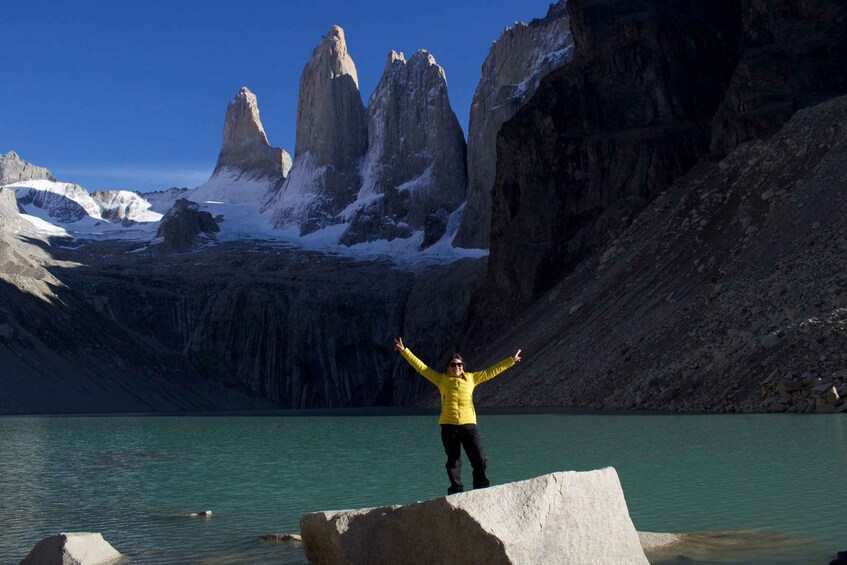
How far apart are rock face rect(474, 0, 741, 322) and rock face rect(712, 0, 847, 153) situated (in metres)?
7.15

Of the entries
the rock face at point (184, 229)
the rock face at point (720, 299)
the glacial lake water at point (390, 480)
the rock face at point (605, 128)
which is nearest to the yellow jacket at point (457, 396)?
the glacial lake water at point (390, 480)

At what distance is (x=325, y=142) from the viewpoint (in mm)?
166500

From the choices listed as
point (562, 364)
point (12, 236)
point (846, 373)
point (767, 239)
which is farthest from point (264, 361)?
point (846, 373)

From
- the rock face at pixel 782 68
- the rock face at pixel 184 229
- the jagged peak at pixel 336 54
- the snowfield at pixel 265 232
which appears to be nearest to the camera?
the rock face at pixel 782 68

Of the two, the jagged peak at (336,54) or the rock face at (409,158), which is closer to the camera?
the rock face at (409,158)

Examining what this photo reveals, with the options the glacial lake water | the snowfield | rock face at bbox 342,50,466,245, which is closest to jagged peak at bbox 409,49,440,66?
rock face at bbox 342,50,466,245

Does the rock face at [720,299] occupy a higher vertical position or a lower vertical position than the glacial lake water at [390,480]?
higher

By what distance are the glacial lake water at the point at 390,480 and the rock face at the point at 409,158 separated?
107 meters

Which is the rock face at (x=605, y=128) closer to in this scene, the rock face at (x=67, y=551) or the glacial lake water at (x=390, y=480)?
the glacial lake water at (x=390, y=480)

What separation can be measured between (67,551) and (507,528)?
4.90 metres

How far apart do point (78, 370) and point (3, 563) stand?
80.8m

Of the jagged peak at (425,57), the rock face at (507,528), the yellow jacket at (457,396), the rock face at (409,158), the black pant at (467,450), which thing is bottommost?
the rock face at (507,528)

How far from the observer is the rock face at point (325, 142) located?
16200 centimetres

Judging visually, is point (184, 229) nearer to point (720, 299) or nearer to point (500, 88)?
point (500, 88)
